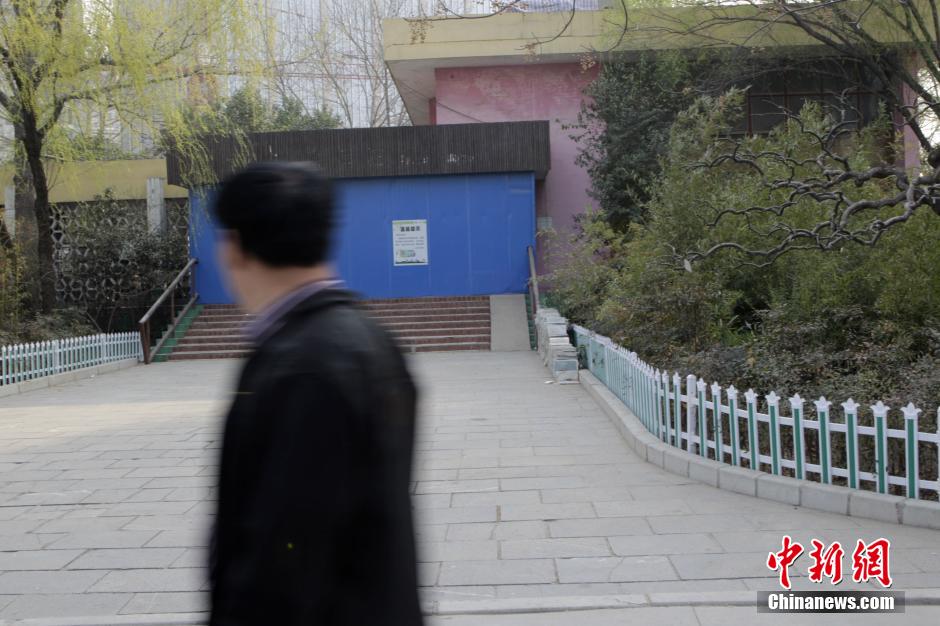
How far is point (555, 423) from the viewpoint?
1028 centimetres

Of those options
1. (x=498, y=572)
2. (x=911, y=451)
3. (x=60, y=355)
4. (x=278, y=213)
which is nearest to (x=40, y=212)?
(x=60, y=355)

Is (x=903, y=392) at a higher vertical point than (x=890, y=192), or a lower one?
lower

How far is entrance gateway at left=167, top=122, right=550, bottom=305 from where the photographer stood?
23.6 m

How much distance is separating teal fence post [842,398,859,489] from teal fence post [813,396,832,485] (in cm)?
12

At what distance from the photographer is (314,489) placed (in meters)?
1.71

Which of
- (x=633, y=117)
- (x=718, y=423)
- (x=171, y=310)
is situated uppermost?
(x=633, y=117)

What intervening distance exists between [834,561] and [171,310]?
2043 cm

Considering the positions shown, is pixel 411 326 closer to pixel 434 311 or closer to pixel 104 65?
pixel 434 311

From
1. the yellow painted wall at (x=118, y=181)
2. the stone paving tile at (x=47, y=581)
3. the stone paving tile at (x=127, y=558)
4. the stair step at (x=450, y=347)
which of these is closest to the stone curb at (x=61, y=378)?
the stair step at (x=450, y=347)

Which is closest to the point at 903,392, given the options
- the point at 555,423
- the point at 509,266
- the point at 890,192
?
the point at 555,423

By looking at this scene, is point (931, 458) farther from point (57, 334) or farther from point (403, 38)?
point (403, 38)

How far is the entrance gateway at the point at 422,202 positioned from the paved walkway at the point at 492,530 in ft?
45.8

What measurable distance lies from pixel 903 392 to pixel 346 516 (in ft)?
19.2

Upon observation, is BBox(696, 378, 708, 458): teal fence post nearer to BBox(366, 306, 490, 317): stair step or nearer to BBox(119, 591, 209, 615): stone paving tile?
BBox(119, 591, 209, 615): stone paving tile
